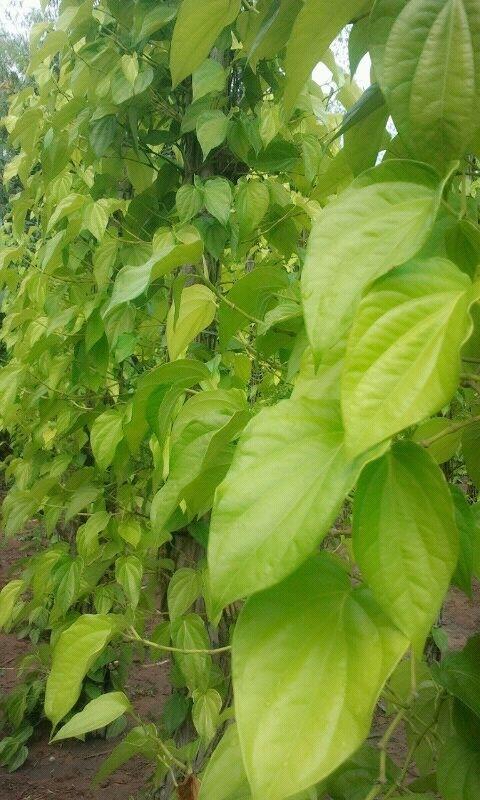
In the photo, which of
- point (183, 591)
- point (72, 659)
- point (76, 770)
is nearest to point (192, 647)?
point (183, 591)

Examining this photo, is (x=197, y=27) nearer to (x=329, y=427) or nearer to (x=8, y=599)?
(x=329, y=427)

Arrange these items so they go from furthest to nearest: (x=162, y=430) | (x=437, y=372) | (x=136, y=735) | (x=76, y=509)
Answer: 1. (x=76, y=509)
2. (x=136, y=735)
3. (x=162, y=430)
4. (x=437, y=372)

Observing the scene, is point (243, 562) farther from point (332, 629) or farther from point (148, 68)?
point (148, 68)

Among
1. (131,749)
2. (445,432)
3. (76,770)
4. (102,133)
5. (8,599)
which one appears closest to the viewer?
(445,432)

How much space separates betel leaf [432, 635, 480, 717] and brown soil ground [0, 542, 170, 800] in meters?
1.51

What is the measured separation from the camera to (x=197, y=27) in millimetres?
547

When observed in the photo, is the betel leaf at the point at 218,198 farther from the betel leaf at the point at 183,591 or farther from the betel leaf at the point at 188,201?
the betel leaf at the point at 183,591

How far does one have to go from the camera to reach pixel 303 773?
298 mm

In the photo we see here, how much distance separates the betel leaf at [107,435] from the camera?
3.96 ft

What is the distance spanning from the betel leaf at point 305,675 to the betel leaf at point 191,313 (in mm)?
356

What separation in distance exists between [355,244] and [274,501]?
0.41 feet

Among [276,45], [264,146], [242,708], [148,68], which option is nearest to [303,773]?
[242,708]

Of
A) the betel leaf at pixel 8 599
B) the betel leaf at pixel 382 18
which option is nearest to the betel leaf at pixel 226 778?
the betel leaf at pixel 382 18

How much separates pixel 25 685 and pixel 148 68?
1675mm
